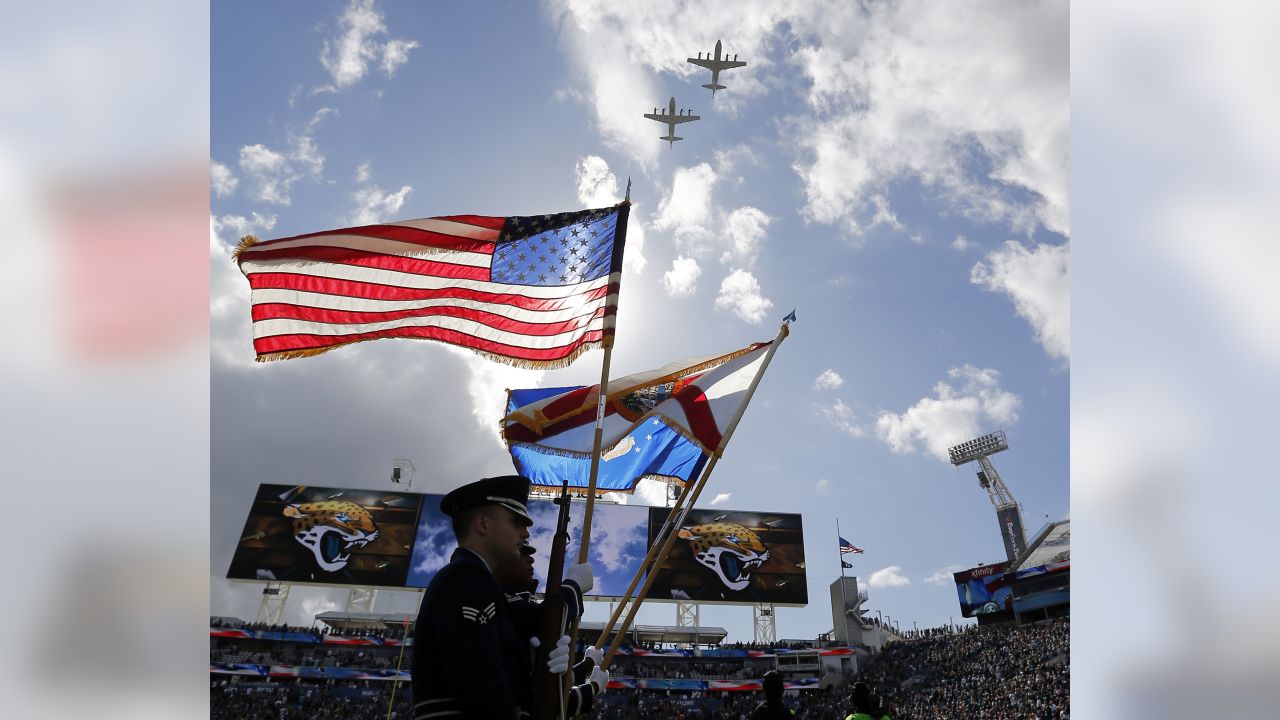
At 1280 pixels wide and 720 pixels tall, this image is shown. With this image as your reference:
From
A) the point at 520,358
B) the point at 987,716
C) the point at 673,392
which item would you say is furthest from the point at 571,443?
the point at 987,716

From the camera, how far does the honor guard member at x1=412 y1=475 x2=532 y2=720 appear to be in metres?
2.49

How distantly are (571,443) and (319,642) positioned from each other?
34608 millimetres

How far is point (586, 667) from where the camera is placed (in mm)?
3773

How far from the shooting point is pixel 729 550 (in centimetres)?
3366

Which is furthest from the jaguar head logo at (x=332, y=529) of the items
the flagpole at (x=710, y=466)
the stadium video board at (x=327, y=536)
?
the flagpole at (x=710, y=466)

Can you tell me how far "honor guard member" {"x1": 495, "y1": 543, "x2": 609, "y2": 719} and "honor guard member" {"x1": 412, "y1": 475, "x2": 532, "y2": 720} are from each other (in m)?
0.08

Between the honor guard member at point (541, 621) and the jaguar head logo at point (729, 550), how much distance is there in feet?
99.5

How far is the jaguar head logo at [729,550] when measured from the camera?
1304 inches

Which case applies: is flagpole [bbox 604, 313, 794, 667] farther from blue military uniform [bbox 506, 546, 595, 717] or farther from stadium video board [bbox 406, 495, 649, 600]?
stadium video board [bbox 406, 495, 649, 600]

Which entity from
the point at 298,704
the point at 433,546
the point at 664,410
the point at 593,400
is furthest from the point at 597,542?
the point at 664,410

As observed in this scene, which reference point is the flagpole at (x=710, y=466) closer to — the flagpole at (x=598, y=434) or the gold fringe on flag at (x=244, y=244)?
the flagpole at (x=598, y=434)

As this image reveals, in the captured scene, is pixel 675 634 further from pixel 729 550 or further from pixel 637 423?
pixel 637 423
